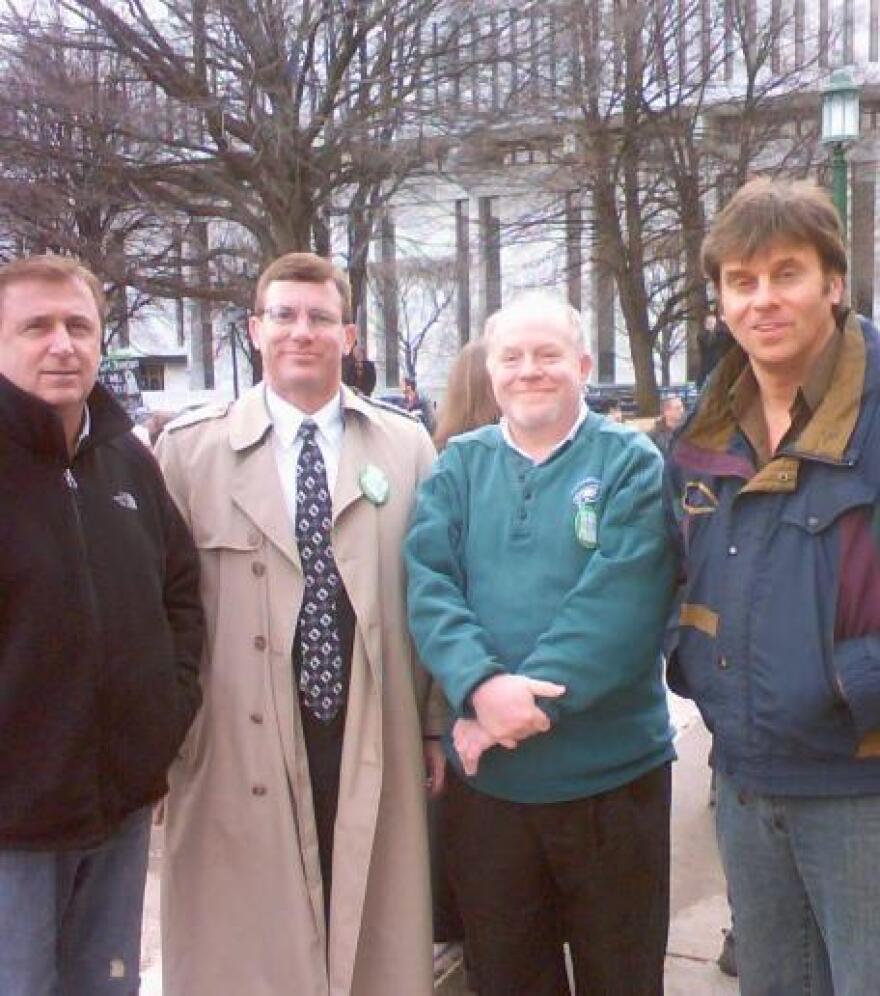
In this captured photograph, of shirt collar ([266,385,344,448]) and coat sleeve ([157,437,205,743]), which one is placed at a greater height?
shirt collar ([266,385,344,448])

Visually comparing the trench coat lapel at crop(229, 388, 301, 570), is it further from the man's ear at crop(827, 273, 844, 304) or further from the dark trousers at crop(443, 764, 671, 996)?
the man's ear at crop(827, 273, 844, 304)

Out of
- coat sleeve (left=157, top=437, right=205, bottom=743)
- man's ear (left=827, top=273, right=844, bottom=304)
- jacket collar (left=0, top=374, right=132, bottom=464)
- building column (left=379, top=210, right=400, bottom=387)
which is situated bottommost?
coat sleeve (left=157, top=437, right=205, bottom=743)

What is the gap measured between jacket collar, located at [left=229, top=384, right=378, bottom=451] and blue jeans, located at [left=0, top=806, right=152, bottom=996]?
0.95m

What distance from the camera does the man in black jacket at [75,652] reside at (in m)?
2.24

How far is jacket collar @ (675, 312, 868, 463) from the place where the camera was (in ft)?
6.41

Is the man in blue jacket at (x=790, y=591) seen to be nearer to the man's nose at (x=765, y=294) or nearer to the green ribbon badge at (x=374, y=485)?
the man's nose at (x=765, y=294)

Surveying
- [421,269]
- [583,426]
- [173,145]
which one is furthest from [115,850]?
[421,269]

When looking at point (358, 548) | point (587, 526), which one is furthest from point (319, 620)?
point (587, 526)

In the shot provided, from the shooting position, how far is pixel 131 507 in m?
2.51

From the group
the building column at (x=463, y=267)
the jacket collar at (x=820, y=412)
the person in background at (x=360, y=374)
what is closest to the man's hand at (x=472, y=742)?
the jacket collar at (x=820, y=412)

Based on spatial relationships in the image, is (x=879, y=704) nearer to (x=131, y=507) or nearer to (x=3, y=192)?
(x=131, y=507)

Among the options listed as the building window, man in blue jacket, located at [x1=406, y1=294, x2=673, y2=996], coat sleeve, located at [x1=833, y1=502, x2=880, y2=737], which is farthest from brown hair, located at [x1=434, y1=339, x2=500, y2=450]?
the building window

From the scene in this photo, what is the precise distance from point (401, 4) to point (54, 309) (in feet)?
47.6

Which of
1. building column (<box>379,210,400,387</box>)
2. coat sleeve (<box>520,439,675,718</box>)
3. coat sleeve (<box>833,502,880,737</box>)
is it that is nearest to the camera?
coat sleeve (<box>833,502,880,737</box>)
